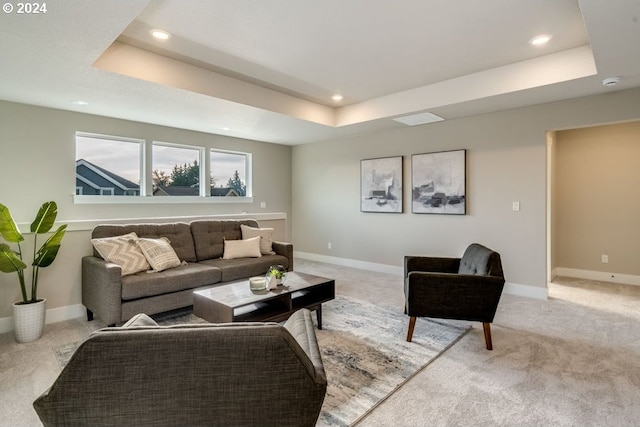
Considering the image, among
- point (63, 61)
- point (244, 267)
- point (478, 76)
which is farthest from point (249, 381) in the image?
point (478, 76)

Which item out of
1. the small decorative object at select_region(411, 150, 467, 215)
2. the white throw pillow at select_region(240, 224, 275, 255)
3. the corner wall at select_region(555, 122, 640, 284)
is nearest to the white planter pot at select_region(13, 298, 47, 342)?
the white throw pillow at select_region(240, 224, 275, 255)

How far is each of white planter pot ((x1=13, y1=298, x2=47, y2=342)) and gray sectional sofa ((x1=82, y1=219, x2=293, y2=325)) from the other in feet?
1.37

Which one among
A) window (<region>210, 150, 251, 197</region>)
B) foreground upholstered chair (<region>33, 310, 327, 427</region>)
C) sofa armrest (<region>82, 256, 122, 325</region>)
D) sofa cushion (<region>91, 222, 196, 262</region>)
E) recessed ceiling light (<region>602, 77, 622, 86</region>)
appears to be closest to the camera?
foreground upholstered chair (<region>33, 310, 327, 427</region>)

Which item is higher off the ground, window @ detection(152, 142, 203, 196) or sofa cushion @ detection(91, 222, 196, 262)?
window @ detection(152, 142, 203, 196)

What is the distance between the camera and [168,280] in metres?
3.27

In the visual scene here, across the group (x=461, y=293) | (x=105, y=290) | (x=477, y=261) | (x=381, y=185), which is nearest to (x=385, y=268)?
(x=381, y=185)

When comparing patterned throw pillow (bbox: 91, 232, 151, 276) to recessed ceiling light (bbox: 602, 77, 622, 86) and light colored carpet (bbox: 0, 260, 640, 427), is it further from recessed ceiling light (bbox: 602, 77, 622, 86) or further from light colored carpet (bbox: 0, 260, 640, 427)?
recessed ceiling light (bbox: 602, 77, 622, 86)

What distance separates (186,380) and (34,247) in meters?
3.26

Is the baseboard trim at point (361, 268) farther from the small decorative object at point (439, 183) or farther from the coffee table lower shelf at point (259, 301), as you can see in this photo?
the coffee table lower shelf at point (259, 301)

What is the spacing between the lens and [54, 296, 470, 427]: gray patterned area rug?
203cm

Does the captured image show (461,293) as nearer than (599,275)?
Yes

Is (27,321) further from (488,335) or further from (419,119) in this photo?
(419,119)

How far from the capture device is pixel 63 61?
280 centimetres

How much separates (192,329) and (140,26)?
2.81 m
